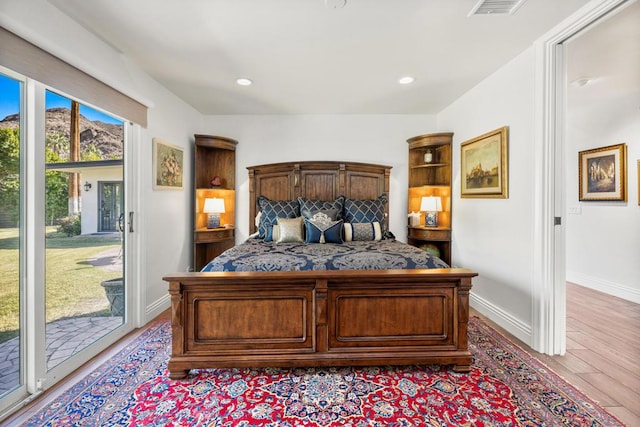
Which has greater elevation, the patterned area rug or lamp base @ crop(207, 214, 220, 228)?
lamp base @ crop(207, 214, 220, 228)

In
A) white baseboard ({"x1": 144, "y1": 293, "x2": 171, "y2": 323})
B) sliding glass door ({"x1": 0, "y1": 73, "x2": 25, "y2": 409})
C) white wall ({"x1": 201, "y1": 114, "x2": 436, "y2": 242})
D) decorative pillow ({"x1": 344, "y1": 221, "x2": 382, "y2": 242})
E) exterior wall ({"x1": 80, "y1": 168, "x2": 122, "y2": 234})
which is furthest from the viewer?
white wall ({"x1": 201, "y1": 114, "x2": 436, "y2": 242})

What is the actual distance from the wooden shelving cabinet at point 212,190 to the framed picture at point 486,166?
9.99ft

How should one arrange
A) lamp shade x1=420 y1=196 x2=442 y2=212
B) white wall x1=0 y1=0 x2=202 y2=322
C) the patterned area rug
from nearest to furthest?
the patterned area rug < white wall x1=0 y1=0 x2=202 y2=322 < lamp shade x1=420 y1=196 x2=442 y2=212

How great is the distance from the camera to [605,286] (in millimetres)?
Answer: 3836

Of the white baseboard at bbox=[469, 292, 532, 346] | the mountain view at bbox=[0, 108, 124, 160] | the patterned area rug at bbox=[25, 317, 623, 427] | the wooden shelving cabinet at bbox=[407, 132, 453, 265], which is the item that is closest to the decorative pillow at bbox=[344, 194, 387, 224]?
the wooden shelving cabinet at bbox=[407, 132, 453, 265]

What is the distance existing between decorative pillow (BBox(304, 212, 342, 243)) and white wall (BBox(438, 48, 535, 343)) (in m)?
1.57

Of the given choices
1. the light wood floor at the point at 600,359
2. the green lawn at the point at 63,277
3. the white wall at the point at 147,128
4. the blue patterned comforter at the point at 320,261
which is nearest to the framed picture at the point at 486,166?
the blue patterned comforter at the point at 320,261

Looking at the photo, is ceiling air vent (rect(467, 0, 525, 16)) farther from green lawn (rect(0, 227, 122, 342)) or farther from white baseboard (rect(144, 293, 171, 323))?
white baseboard (rect(144, 293, 171, 323))

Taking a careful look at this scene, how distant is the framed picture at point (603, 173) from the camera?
366 cm

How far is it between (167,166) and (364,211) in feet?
7.76

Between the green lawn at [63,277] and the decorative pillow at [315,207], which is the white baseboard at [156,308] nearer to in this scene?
the green lawn at [63,277]

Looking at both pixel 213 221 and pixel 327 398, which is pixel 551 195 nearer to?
pixel 327 398

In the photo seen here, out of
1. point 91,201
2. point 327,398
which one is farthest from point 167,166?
point 327,398

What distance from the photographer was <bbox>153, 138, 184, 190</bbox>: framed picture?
3.09 m
